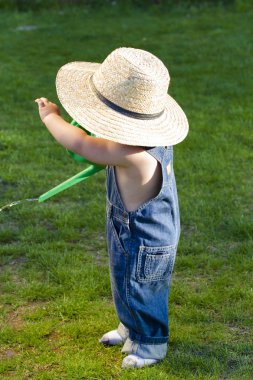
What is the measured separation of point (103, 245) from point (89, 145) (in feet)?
5.27

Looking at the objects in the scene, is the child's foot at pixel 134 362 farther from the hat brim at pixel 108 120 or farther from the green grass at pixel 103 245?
the hat brim at pixel 108 120

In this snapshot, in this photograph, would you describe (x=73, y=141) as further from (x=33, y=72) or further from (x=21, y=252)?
(x=33, y=72)

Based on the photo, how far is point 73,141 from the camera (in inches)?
124

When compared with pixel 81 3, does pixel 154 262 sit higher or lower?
higher

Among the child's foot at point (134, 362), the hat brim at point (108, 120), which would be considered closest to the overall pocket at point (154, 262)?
the child's foot at point (134, 362)

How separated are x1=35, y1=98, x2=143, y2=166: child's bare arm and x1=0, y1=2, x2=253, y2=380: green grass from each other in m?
0.93

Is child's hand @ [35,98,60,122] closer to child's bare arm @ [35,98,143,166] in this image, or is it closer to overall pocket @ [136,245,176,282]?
child's bare arm @ [35,98,143,166]

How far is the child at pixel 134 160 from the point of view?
3059mm

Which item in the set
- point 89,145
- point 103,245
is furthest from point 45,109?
point 103,245

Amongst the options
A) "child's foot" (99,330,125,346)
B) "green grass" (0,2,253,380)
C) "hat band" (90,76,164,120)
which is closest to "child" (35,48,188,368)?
"hat band" (90,76,164,120)

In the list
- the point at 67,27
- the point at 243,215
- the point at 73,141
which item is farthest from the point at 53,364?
the point at 67,27

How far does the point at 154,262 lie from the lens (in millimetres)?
3289

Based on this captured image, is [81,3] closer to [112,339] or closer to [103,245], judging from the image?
[103,245]

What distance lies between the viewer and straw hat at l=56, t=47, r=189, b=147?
3020 millimetres
